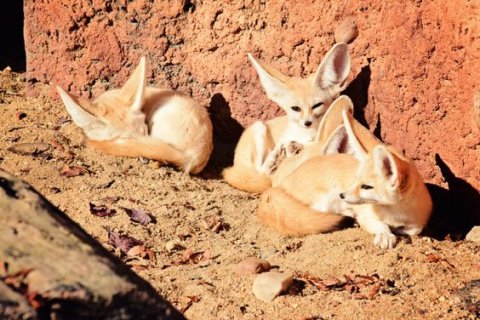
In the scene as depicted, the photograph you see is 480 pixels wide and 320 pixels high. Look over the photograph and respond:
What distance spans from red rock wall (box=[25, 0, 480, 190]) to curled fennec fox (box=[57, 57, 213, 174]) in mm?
411

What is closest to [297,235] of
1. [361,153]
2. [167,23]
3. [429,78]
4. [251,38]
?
[361,153]

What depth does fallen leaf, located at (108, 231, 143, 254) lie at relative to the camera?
4621mm

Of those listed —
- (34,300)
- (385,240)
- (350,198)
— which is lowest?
(385,240)

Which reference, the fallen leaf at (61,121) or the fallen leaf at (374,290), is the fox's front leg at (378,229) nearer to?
the fallen leaf at (374,290)

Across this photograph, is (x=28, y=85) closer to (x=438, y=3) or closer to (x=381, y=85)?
(x=381, y=85)

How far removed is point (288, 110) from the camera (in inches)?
229

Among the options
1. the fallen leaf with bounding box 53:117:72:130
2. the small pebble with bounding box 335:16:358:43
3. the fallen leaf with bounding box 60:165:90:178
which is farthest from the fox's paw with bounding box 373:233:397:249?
the fallen leaf with bounding box 53:117:72:130

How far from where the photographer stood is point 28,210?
2.06 metres

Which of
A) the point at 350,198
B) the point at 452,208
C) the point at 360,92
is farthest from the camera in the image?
the point at 360,92

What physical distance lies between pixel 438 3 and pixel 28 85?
355 centimetres

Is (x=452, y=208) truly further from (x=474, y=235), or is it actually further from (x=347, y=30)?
(x=347, y=30)

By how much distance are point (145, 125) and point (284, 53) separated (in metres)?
1.18

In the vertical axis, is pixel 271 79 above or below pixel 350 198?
above

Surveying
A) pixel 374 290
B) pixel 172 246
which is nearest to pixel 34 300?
pixel 374 290
